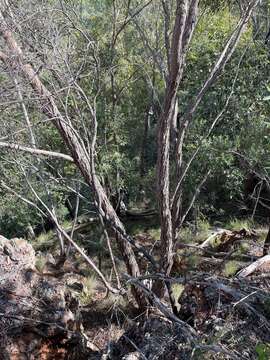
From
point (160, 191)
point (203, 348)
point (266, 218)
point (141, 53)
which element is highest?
point (141, 53)

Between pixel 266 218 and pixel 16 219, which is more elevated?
pixel 266 218

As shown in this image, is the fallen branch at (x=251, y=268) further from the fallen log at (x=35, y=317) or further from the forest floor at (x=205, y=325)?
the fallen log at (x=35, y=317)

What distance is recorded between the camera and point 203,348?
2562mm

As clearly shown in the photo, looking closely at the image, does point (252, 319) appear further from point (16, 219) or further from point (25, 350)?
point (16, 219)

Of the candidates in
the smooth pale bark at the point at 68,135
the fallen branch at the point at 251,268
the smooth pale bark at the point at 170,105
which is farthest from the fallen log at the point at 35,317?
the fallen branch at the point at 251,268

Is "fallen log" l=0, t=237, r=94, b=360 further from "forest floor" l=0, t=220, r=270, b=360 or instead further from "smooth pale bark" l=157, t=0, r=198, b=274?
"smooth pale bark" l=157, t=0, r=198, b=274

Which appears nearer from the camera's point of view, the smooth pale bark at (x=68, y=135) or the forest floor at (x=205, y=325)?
the forest floor at (x=205, y=325)

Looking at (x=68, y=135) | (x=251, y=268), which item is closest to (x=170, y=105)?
(x=68, y=135)

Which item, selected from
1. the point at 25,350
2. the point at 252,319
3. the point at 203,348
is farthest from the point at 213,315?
the point at 25,350

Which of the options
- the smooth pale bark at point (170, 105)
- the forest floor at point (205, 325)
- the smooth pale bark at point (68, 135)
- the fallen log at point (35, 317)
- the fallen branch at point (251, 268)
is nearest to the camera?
the forest floor at point (205, 325)

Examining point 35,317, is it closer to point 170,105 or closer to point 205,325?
point 205,325

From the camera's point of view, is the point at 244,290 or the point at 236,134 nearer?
the point at 244,290

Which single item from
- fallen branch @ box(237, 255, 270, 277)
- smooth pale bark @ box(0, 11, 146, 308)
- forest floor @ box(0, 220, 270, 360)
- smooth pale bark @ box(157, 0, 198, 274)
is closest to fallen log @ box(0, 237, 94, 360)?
forest floor @ box(0, 220, 270, 360)

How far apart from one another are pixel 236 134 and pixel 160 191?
158 inches
